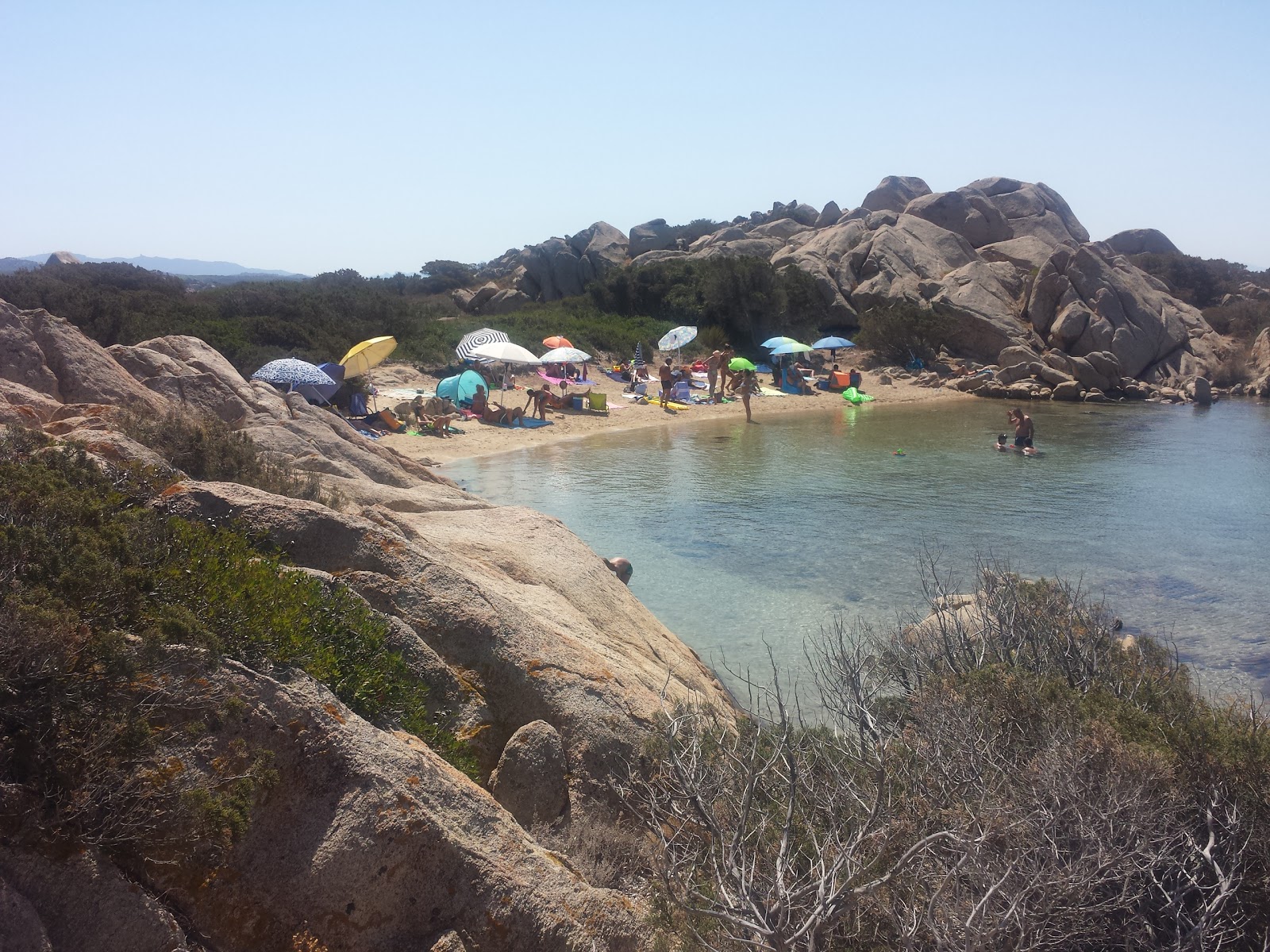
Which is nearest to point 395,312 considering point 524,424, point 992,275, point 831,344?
point 524,424

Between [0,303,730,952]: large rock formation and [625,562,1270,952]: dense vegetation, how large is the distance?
53 cm

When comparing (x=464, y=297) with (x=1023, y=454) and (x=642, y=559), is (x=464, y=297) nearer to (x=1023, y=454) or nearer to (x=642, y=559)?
(x=1023, y=454)

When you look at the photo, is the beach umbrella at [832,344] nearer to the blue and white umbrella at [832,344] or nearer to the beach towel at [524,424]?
the blue and white umbrella at [832,344]

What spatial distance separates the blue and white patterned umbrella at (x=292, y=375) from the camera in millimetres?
18578

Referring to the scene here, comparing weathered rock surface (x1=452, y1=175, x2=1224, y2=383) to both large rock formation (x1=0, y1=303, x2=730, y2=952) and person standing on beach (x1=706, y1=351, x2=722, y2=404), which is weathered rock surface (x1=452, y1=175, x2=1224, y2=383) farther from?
large rock formation (x1=0, y1=303, x2=730, y2=952)

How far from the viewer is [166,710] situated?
9.82 feet

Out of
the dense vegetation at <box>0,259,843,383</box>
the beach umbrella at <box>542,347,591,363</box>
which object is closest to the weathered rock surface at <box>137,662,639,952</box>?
the dense vegetation at <box>0,259,843,383</box>

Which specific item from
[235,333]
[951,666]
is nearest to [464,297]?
[235,333]

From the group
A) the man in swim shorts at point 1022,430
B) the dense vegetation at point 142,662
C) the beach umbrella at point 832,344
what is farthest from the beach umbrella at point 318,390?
the beach umbrella at point 832,344

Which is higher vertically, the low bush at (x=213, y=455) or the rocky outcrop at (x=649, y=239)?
the rocky outcrop at (x=649, y=239)

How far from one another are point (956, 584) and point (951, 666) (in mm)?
5459

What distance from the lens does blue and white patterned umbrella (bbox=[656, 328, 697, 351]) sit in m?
31.8

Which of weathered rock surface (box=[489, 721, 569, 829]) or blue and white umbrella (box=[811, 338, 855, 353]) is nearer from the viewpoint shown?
weathered rock surface (box=[489, 721, 569, 829])

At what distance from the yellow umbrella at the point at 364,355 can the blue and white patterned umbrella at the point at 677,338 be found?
11.8 m
